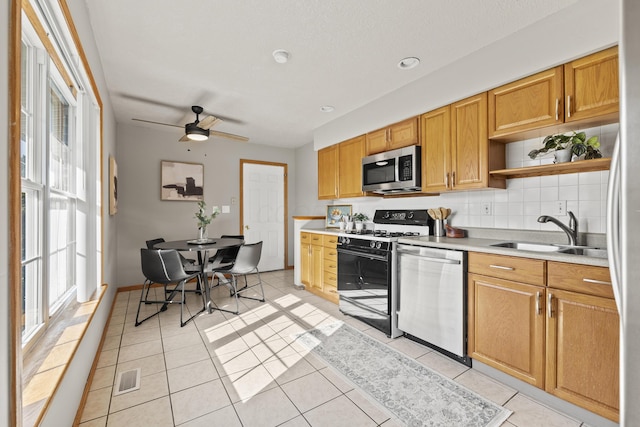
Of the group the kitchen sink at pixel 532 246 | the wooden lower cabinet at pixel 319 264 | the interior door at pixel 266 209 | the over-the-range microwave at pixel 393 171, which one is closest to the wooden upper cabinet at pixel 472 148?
the over-the-range microwave at pixel 393 171

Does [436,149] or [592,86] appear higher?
[592,86]

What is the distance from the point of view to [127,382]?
197cm

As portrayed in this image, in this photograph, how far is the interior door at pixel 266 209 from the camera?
5219 millimetres

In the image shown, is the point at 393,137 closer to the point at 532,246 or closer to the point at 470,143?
the point at 470,143

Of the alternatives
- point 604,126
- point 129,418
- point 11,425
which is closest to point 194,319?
point 129,418

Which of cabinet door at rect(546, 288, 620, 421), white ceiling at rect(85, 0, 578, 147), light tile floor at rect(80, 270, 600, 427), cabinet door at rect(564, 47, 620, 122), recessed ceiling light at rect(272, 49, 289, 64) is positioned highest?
white ceiling at rect(85, 0, 578, 147)

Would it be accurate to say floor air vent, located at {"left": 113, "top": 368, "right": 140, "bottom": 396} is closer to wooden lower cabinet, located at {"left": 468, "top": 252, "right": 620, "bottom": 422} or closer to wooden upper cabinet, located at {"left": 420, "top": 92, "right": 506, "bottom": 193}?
wooden lower cabinet, located at {"left": 468, "top": 252, "right": 620, "bottom": 422}

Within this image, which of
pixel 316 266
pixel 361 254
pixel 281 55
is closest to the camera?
pixel 281 55

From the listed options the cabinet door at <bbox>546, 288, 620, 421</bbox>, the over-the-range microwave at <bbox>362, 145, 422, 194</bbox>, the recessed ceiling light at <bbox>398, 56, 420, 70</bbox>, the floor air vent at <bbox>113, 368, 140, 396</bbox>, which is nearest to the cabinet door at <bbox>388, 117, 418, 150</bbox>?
the over-the-range microwave at <bbox>362, 145, 422, 194</bbox>

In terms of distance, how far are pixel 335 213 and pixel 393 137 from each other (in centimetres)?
172

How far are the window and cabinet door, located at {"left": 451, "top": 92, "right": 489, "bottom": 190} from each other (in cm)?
275

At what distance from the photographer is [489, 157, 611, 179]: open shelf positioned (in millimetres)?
1860

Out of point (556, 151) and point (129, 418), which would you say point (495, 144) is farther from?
point (129, 418)

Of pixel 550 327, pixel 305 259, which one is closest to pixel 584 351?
pixel 550 327
